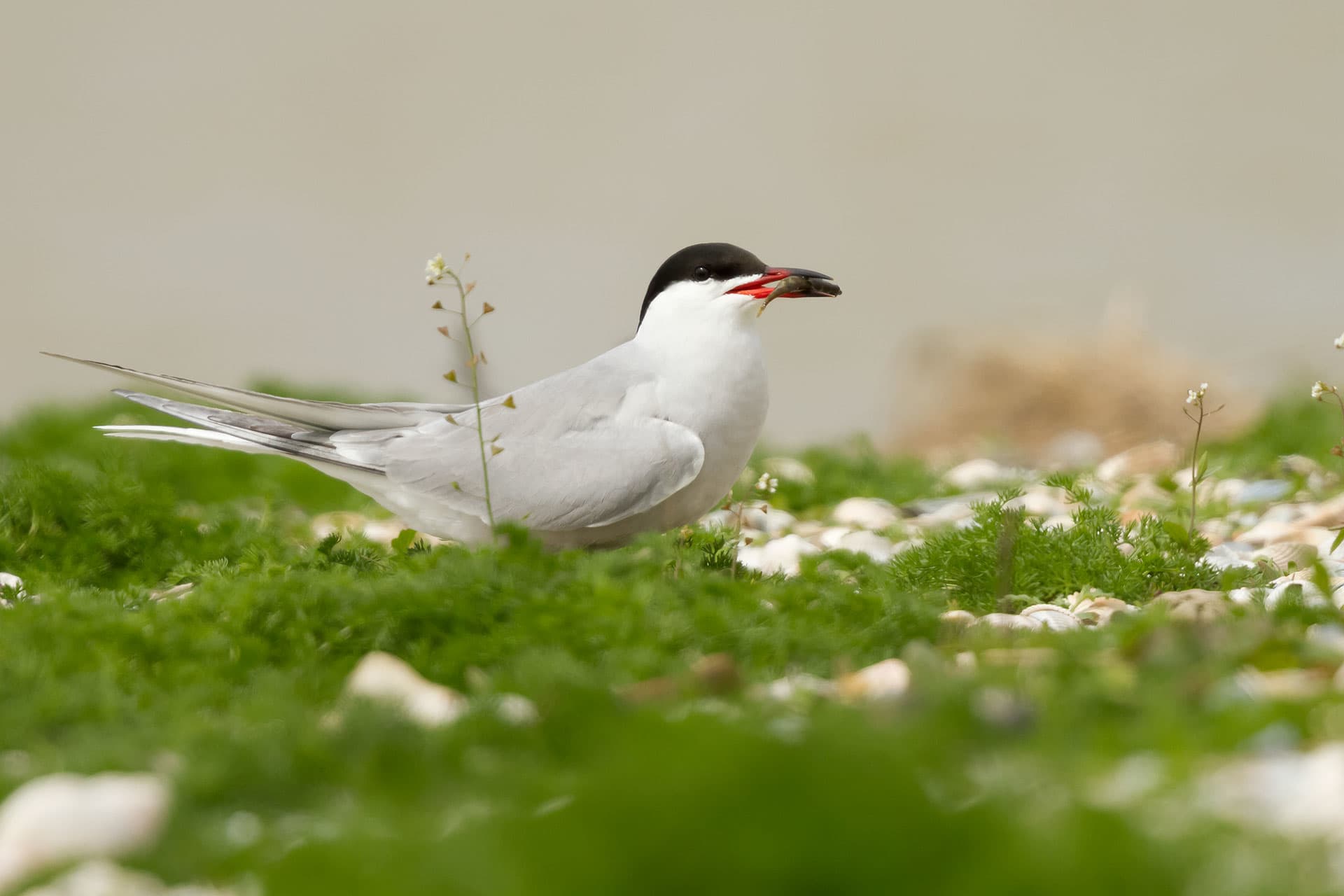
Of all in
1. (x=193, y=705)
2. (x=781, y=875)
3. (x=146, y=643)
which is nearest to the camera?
(x=781, y=875)

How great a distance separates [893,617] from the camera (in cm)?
363

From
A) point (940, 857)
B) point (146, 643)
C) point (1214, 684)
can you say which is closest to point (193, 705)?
point (146, 643)

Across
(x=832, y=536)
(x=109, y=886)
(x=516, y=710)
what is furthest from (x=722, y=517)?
(x=109, y=886)

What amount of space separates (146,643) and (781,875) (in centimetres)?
230

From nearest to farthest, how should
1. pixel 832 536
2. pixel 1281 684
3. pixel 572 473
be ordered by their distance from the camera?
1. pixel 1281 684
2. pixel 572 473
3. pixel 832 536

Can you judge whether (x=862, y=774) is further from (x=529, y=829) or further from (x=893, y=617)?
(x=893, y=617)

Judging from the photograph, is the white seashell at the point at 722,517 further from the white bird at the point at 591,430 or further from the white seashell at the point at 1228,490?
the white seashell at the point at 1228,490

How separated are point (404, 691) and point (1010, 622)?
1.90 metres

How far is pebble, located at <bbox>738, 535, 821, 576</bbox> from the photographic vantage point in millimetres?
5348

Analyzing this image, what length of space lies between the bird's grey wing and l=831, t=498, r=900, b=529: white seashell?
217cm

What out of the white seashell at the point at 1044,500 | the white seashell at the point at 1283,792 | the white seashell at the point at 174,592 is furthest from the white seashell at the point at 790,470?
the white seashell at the point at 1283,792

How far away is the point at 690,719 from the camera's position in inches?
87.1

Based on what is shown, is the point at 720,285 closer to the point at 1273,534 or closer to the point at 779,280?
the point at 779,280

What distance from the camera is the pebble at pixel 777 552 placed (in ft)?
17.5
